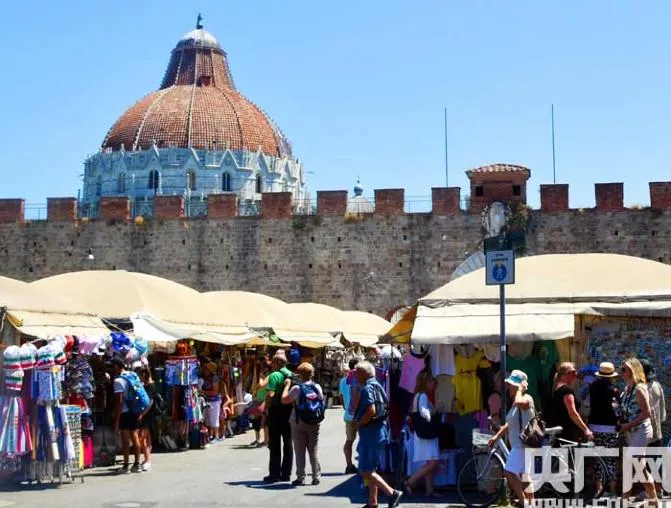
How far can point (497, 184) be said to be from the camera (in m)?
29.1

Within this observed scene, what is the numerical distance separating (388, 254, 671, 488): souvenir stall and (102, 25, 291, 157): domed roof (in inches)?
1611

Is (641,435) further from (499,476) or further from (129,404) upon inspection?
(129,404)

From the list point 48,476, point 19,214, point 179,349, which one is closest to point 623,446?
point 48,476

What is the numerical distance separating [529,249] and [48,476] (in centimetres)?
2066

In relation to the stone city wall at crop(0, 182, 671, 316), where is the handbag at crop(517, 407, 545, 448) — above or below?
below

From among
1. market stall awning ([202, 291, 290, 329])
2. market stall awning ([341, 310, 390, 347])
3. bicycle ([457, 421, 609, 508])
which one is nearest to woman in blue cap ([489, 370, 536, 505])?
bicycle ([457, 421, 609, 508])

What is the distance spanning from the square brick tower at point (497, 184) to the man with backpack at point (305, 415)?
773 inches

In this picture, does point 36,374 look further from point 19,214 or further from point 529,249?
point 19,214

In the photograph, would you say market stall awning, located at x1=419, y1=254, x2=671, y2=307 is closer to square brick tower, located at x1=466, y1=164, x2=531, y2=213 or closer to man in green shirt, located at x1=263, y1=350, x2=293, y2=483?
man in green shirt, located at x1=263, y1=350, x2=293, y2=483

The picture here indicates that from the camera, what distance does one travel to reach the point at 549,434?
26.9 feet

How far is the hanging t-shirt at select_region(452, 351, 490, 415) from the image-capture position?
10047 millimetres

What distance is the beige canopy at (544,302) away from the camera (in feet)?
31.0

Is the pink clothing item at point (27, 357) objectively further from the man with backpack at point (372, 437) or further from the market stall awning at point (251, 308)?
the market stall awning at point (251, 308)

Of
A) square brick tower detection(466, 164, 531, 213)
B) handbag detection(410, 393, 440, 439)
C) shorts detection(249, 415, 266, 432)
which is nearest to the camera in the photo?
handbag detection(410, 393, 440, 439)
